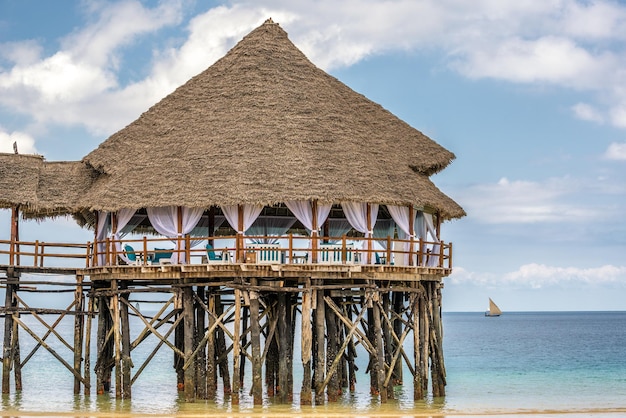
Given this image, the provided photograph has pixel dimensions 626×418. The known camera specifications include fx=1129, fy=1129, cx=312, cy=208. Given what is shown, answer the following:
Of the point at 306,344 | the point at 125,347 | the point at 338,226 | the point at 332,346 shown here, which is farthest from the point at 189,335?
the point at 338,226

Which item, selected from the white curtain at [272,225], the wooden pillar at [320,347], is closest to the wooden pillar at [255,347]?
the wooden pillar at [320,347]

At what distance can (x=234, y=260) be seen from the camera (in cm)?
3006

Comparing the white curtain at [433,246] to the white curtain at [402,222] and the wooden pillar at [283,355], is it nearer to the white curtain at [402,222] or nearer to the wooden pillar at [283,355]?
the white curtain at [402,222]

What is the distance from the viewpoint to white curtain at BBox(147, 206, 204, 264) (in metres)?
31.0

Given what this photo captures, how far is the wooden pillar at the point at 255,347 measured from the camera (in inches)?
1160

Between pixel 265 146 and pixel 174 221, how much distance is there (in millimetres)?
3284

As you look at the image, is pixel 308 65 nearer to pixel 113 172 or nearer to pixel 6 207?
pixel 113 172

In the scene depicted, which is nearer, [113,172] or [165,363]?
[113,172]

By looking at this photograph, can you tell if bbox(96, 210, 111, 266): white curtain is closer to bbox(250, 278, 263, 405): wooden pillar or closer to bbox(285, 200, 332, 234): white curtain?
bbox(250, 278, 263, 405): wooden pillar

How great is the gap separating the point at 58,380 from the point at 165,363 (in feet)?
49.2

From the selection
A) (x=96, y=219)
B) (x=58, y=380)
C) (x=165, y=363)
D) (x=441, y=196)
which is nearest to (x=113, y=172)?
(x=96, y=219)

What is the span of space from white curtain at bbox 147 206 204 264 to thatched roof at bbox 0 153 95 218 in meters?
3.57

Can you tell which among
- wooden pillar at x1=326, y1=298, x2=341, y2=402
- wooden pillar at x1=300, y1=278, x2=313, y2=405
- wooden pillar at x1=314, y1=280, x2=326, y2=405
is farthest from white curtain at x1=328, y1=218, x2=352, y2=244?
wooden pillar at x1=300, y1=278, x2=313, y2=405

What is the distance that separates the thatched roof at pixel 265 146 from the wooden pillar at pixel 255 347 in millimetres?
2561
